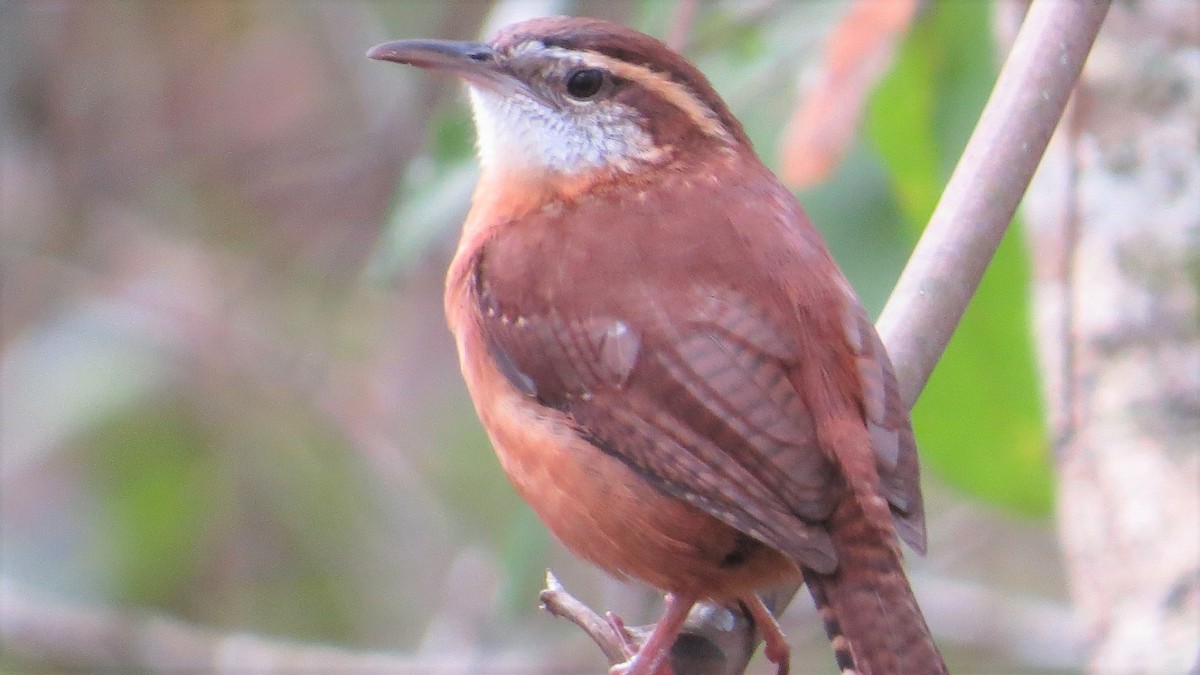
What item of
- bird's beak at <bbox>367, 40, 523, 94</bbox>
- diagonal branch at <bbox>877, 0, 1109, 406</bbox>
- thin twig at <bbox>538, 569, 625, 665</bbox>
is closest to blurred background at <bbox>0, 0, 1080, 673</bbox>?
bird's beak at <bbox>367, 40, 523, 94</bbox>

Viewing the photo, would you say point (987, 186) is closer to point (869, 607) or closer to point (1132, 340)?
point (869, 607)

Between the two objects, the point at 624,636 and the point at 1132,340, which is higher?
the point at 1132,340

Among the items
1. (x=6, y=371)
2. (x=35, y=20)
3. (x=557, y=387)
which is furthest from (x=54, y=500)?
(x=557, y=387)

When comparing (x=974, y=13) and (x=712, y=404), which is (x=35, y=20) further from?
(x=712, y=404)

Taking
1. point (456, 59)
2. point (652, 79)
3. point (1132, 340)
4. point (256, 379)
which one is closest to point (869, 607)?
point (652, 79)

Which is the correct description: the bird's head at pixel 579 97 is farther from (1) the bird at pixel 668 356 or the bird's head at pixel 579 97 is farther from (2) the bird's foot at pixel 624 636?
(2) the bird's foot at pixel 624 636

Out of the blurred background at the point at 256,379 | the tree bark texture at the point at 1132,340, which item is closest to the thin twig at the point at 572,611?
the tree bark texture at the point at 1132,340
